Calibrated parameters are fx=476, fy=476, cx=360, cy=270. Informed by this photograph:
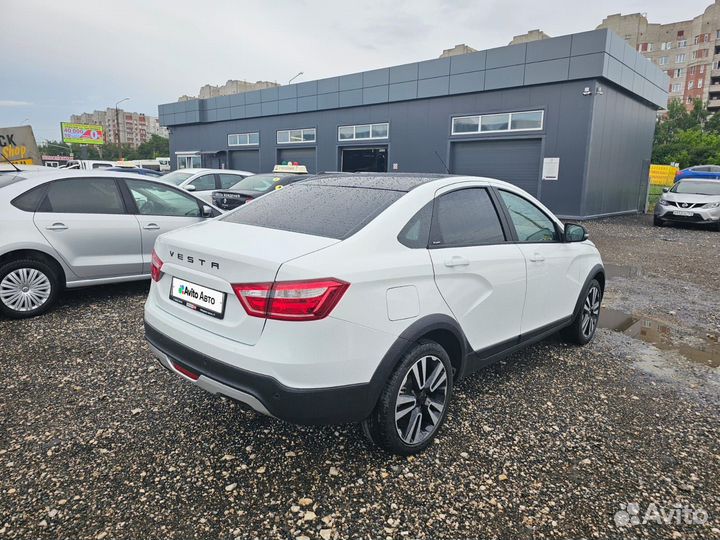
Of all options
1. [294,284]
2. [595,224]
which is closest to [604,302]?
[294,284]

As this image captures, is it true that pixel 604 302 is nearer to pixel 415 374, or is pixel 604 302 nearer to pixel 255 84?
pixel 415 374

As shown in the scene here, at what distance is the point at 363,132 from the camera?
72.2 feet

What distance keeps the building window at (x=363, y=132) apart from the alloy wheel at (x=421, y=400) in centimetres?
1945

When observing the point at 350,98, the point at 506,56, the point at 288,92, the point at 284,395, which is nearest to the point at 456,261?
the point at 284,395

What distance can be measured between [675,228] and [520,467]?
51.9ft

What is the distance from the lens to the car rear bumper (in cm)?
221

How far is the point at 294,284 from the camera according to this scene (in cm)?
218

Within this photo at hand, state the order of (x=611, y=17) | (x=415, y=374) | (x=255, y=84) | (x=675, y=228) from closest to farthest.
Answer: (x=415, y=374) < (x=675, y=228) < (x=255, y=84) < (x=611, y=17)

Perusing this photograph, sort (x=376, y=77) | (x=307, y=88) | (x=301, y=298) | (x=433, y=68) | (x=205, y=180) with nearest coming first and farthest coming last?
(x=301, y=298) < (x=205, y=180) < (x=433, y=68) < (x=376, y=77) < (x=307, y=88)

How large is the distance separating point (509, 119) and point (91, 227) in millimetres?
15675

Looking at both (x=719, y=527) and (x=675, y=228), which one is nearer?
(x=719, y=527)

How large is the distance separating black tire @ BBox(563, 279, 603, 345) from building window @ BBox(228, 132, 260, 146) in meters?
25.1

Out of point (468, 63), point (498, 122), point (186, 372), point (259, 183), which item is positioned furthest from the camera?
point (468, 63)

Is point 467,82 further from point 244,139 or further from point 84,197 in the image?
point 84,197
